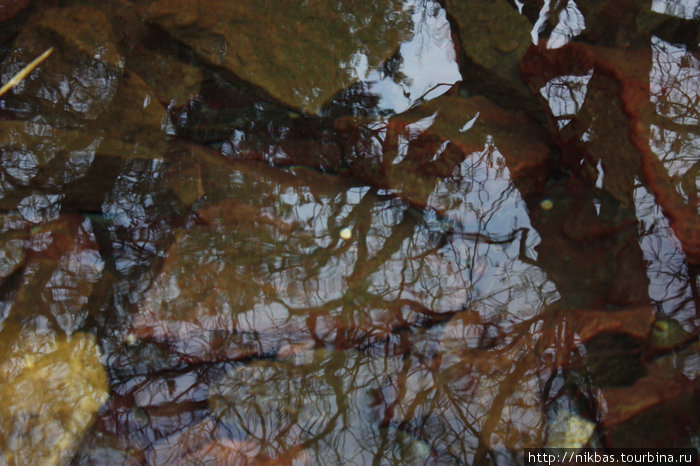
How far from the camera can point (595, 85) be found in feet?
6.70

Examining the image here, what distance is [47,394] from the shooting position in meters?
1.56

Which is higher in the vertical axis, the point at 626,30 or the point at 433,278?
the point at 626,30

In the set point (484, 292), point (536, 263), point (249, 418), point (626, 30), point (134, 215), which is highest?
point (626, 30)

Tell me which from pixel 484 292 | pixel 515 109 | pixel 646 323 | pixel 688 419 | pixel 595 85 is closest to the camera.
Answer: pixel 688 419

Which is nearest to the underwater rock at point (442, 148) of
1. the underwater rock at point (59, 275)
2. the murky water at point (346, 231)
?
the murky water at point (346, 231)

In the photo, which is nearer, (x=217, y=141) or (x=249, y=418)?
(x=249, y=418)

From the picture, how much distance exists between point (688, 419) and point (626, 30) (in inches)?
67.4

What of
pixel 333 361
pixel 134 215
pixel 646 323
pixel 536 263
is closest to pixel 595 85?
pixel 536 263

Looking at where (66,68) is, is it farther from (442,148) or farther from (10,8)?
(442,148)

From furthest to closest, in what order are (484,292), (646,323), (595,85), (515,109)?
1. (515,109)
2. (595,85)
3. (484,292)
4. (646,323)

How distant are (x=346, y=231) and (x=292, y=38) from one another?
1206 mm

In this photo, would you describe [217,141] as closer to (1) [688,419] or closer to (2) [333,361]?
(2) [333,361]

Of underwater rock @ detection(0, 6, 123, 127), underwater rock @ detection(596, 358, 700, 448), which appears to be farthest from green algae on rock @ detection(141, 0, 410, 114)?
underwater rock @ detection(596, 358, 700, 448)

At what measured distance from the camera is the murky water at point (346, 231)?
1533 mm
